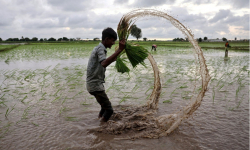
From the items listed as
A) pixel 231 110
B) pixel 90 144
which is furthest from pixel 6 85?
pixel 231 110

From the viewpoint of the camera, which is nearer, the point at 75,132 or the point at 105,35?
the point at 105,35

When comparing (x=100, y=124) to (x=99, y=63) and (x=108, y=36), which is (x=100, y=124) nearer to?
(x=99, y=63)

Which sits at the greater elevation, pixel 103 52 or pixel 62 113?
pixel 103 52

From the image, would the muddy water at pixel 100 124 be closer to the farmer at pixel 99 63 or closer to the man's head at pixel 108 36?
the farmer at pixel 99 63

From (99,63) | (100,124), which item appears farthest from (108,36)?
(100,124)

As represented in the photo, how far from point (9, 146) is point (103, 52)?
5.82 ft

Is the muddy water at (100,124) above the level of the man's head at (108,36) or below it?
below

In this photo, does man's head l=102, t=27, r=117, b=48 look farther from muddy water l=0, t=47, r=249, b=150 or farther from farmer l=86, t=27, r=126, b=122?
muddy water l=0, t=47, r=249, b=150

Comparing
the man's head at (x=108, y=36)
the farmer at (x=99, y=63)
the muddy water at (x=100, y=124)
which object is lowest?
the muddy water at (x=100, y=124)

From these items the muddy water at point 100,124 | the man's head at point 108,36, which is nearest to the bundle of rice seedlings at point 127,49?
the man's head at point 108,36

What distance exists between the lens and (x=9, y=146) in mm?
2377

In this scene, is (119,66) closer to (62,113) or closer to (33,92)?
(62,113)

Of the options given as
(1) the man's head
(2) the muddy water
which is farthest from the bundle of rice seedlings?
(2) the muddy water

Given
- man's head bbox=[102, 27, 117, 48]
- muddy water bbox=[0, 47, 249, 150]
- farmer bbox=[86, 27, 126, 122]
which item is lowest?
muddy water bbox=[0, 47, 249, 150]
